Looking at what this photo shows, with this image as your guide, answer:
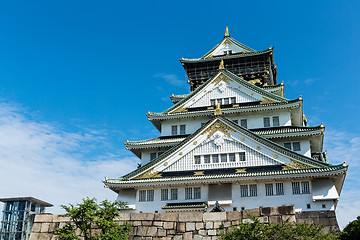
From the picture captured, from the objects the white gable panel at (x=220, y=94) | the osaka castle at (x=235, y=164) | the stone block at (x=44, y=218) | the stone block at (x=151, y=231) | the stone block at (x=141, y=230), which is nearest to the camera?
the stone block at (x=151, y=231)

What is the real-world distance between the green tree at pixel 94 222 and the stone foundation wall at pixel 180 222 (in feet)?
2.59

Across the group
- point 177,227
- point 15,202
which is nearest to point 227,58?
point 15,202

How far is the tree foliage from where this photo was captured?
13000mm

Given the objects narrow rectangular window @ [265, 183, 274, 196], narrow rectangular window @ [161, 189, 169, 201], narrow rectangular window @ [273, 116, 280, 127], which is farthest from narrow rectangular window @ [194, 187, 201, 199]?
narrow rectangular window @ [273, 116, 280, 127]

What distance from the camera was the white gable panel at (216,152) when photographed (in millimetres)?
28041

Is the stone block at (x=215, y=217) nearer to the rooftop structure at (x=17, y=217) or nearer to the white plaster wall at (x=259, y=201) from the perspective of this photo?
the white plaster wall at (x=259, y=201)

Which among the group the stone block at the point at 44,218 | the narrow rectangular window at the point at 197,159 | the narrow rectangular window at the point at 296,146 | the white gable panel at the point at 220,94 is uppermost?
the white gable panel at the point at 220,94

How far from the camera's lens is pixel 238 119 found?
3472 cm

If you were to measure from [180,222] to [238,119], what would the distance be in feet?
66.9

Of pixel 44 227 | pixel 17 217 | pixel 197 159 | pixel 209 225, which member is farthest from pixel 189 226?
pixel 17 217

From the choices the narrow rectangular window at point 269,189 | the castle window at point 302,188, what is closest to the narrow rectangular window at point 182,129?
the narrow rectangular window at point 269,189

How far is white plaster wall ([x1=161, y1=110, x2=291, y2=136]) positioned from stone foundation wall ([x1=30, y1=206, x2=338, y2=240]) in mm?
19592

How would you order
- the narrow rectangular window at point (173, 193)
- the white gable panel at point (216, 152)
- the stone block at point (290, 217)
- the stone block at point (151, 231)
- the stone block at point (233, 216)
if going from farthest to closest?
the narrow rectangular window at point (173, 193) → the white gable panel at point (216, 152) → the stone block at point (151, 231) → the stone block at point (233, 216) → the stone block at point (290, 217)

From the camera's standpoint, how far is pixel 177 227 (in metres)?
15.6
